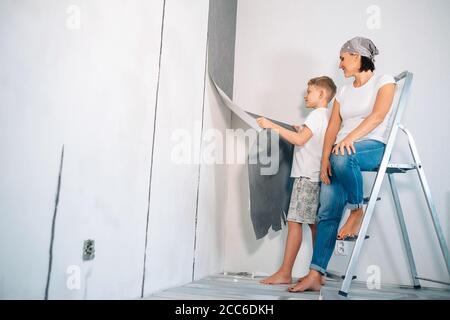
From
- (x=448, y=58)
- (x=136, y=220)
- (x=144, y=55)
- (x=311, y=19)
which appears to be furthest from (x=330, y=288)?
(x=311, y=19)

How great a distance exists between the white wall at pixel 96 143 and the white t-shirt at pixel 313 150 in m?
0.53

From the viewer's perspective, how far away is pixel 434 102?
2.07 m

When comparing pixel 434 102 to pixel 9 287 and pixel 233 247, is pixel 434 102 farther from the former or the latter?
pixel 9 287

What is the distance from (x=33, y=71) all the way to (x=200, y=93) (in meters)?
1.00

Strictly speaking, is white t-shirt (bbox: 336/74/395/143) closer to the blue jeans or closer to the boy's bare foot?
the blue jeans

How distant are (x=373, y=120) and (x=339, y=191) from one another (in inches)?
12.4

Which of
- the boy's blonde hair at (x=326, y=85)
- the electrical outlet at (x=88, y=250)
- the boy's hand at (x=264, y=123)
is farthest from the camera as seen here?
the boy's blonde hair at (x=326, y=85)

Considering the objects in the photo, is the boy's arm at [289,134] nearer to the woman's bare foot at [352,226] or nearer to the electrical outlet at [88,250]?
the woman's bare foot at [352,226]

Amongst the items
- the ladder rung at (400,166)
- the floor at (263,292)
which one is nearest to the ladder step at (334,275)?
the floor at (263,292)

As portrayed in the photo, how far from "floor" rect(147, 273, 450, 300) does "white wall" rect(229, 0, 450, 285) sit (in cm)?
20

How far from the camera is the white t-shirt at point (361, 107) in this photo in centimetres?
163

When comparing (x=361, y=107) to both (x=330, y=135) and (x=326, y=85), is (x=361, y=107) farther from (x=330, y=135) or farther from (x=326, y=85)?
(x=326, y=85)

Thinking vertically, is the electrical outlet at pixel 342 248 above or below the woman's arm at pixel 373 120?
below

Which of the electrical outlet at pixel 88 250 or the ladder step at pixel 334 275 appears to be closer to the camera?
the electrical outlet at pixel 88 250
